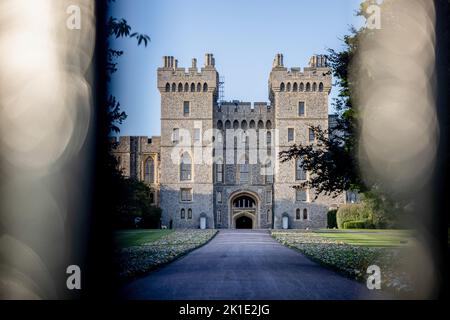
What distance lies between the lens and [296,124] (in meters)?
42.8

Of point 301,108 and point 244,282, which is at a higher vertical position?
point 301,108

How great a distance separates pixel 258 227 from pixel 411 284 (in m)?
34.1

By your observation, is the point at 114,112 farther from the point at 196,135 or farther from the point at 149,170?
the point at 149,170

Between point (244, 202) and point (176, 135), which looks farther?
point (244, 202)

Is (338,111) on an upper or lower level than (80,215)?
upper

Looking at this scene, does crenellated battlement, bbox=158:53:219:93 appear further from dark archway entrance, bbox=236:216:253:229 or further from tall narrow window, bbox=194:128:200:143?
dark archway entrance, bbox=236:216:253:229

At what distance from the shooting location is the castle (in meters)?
42.4

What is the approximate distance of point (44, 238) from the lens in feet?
27.3

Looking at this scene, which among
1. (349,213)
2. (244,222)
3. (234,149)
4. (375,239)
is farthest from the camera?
(244,222)

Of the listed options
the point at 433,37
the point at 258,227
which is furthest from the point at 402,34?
the point at 258,227

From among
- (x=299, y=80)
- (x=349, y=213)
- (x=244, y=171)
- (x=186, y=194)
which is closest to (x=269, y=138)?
(x=244, y=171)

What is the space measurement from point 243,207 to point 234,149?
435 cm
